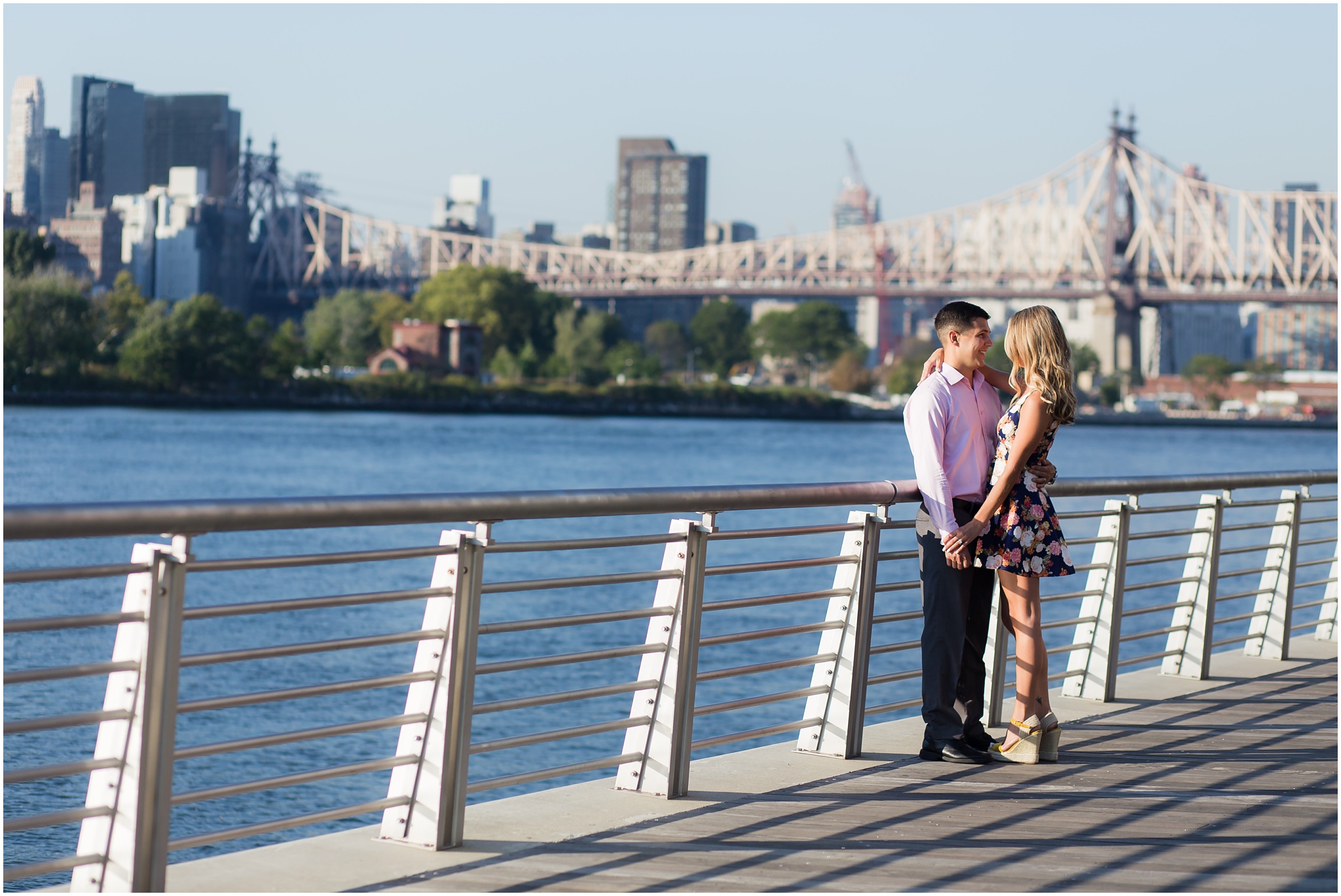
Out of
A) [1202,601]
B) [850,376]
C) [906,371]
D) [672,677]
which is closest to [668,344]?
[850,376]

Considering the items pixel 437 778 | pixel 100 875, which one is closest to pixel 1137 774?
pixel 437 778

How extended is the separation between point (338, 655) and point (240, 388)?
72851 millimetres

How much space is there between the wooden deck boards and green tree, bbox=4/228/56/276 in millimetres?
91652

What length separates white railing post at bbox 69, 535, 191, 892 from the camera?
2779 millimetres

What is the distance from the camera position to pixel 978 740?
4.45 metres

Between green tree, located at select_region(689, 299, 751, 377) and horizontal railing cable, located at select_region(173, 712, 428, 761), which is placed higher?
green tree, located at select_region(689, 299, 751, 377)

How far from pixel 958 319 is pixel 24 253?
9664 centimetres

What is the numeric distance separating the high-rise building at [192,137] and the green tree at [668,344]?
39620 mm

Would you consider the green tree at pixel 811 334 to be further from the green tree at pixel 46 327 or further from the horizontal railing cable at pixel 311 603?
the horizontal railing cable at pixel 311 603

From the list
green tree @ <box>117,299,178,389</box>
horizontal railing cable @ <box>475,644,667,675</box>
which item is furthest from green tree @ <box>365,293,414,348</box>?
horizontal railing cable @ <box>475,644,667,675</box>

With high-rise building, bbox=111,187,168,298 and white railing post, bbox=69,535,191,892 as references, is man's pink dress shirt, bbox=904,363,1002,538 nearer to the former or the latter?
white railing post, bbox=69,535,191,892

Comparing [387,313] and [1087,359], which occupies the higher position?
[387,313]

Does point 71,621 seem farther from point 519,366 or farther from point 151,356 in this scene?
point 519,366

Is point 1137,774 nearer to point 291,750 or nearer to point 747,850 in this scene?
point 747,850
